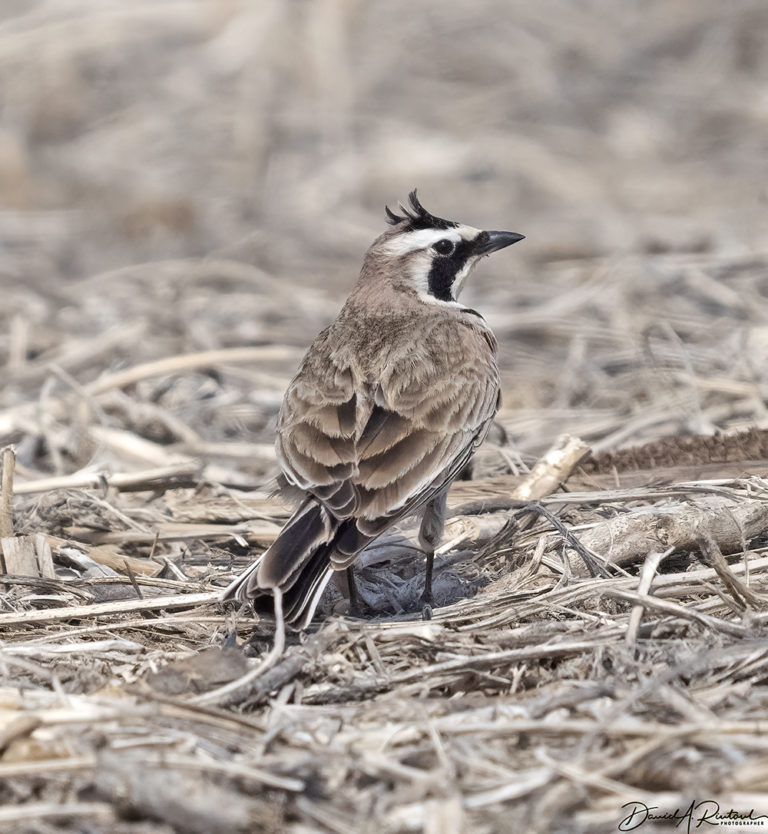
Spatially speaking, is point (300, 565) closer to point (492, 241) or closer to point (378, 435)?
point (378, 435)

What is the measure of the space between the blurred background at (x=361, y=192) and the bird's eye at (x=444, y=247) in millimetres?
1130

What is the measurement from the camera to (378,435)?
414 cm

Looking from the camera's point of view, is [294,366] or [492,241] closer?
[492,241]

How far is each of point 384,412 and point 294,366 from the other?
4117 millimetres

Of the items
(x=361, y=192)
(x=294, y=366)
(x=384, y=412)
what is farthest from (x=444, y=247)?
(x=361, y=192)

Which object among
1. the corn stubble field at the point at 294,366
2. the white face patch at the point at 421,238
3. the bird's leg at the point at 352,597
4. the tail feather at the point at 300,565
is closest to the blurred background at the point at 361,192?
the corn stubble field at the point at 294,366

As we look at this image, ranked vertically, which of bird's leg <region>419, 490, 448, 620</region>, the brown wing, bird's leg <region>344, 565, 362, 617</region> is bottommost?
bird's leg <region>344, 565, 362, 617</region>

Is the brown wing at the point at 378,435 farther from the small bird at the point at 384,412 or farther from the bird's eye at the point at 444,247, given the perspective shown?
the bird's eye at the point at 444,247

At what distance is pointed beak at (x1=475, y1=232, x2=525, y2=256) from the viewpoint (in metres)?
5.23

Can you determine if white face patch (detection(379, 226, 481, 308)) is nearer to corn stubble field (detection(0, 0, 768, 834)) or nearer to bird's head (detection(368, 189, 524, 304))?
bird's head (detection(368, 189, 524, 304))

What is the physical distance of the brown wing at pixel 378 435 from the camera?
3916 millimetres

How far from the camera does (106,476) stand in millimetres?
5570

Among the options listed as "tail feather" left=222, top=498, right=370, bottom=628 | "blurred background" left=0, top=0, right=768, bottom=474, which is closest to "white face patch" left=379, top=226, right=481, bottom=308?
"blurred background" left=0, top=0, right=768, bottom=474

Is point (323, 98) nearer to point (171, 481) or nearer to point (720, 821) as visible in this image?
point (171, 481)
